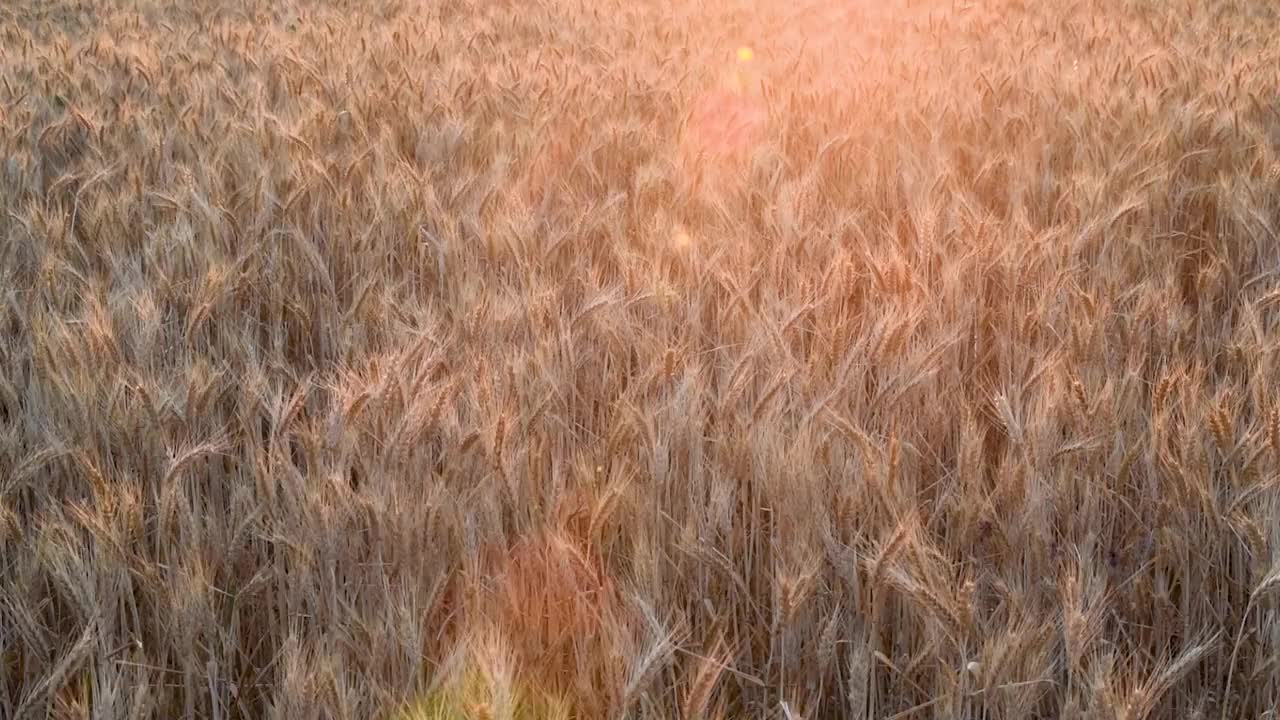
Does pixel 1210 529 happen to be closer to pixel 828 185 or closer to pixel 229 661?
pixel 229 661

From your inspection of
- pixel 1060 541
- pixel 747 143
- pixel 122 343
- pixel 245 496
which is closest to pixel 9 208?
pixel 122 343

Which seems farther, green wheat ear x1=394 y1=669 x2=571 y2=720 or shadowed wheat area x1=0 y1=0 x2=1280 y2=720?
shadowed wheat area x1=0 y1=0 x2=1280 y2=720

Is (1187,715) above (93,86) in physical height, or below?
below

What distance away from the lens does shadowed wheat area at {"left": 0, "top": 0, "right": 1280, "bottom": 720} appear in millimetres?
1108

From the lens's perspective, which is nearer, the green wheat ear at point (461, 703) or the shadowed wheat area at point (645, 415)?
the green wheat ear at point (461, 703)

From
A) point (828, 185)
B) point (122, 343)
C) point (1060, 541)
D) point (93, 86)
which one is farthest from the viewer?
point (93, 86)

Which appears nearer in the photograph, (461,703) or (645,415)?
(461,703)

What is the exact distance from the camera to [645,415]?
55.7 inches

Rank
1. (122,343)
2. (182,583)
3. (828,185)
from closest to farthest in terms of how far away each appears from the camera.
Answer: (182,583) → (122,343) → (828,185)

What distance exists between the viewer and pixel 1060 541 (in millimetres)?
1368

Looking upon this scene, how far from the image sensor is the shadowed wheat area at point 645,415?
1.11 m

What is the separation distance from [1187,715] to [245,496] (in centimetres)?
117

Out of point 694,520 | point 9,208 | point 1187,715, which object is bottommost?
point 1187,715

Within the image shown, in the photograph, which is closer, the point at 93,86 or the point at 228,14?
the point at 93,86
